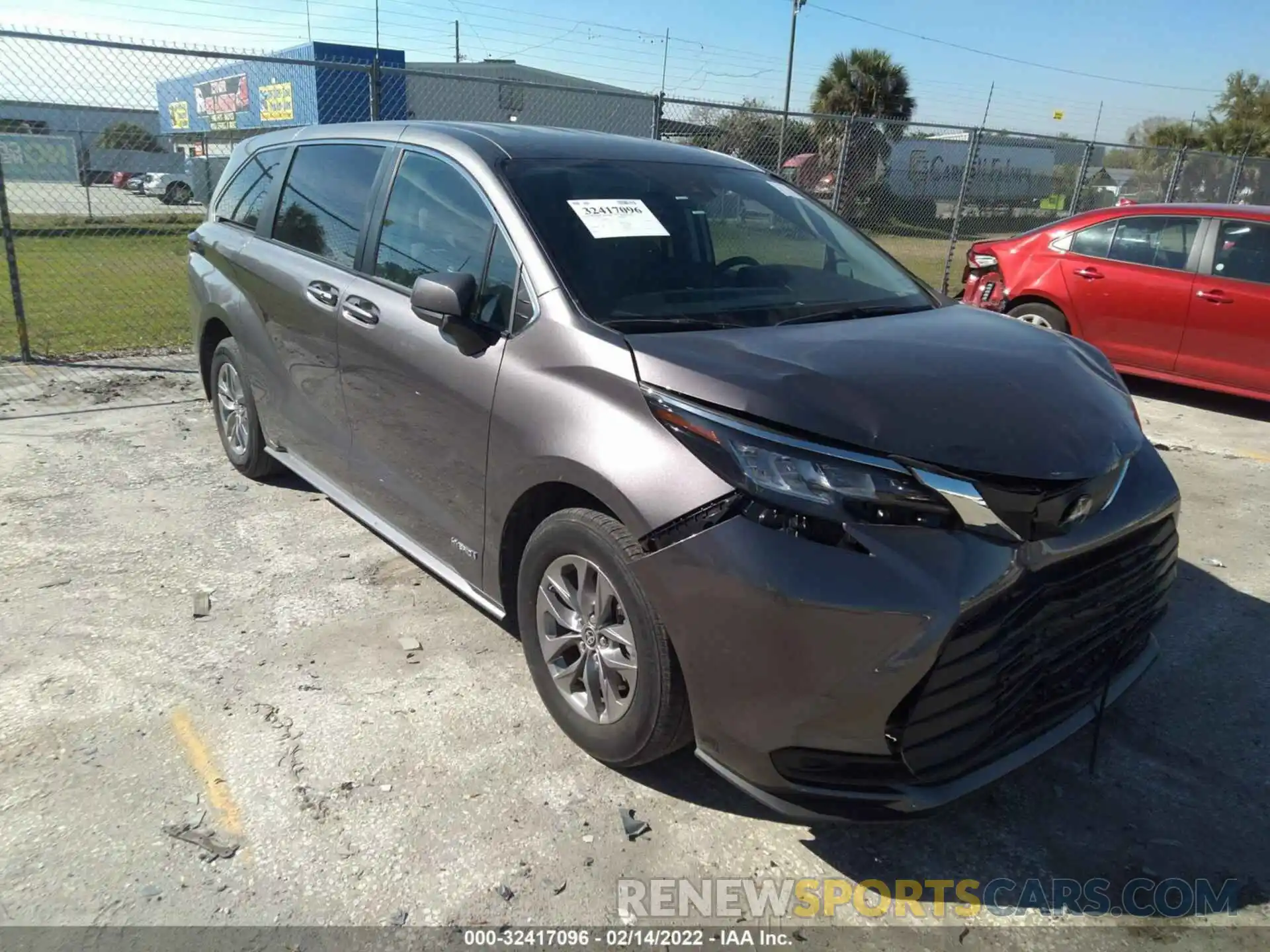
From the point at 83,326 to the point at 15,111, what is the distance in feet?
6.89

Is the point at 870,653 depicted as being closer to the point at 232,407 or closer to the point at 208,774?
the point at 208,774

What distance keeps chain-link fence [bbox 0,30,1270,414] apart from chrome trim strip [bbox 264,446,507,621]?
3406 millimetres

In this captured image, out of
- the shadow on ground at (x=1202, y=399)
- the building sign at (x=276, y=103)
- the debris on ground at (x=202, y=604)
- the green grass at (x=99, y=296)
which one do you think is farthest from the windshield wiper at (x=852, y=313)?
the building sign at (x=276, y=103)

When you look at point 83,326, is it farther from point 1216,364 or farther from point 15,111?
point 1216,364

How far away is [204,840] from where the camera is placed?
251cm

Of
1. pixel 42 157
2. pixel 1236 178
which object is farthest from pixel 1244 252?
pixel 42 157

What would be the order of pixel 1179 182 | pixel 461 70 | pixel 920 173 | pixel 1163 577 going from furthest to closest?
pixel 461 70 < pixel 1179 182 < pixel 920 173 < pixel 1163 577

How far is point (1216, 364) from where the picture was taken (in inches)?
282

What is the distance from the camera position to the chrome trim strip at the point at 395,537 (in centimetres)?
324

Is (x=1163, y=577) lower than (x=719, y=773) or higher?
higher

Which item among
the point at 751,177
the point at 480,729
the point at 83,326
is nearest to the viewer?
the point at 480,729

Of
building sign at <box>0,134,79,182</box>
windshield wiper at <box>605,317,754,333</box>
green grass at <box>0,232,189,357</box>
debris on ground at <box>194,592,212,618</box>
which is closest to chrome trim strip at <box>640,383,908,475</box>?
windshield wiper at <box>605,317,754,333</box>

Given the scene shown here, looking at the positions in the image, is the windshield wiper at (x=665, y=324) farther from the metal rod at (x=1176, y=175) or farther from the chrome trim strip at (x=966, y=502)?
the metal rod at (x=1176, y=175)

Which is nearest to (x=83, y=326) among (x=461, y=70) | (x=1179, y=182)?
(x=1179, y=182)
